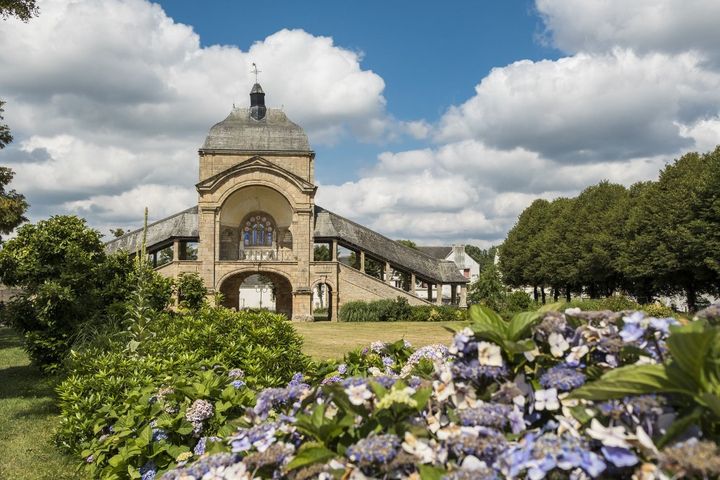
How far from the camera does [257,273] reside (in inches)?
1468

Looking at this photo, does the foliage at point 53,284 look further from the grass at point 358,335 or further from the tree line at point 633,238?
the tree line at point 633,238

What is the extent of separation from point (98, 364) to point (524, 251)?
52808 millimetres

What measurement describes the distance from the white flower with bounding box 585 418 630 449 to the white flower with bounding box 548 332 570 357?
0.43 metres

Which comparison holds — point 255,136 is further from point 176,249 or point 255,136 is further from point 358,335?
point 358,335

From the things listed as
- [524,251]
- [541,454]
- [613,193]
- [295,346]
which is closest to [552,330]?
[541,454]

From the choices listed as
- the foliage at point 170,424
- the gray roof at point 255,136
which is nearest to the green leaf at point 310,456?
the foliage at point 170,424

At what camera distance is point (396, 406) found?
2367 millimetres

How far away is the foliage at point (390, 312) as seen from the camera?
3622cm

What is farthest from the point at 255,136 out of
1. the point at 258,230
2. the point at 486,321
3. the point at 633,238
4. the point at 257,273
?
the point at 486,321

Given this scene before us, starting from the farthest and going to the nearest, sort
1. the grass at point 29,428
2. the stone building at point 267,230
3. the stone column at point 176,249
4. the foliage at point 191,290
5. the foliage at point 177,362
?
the stone column at point 176,249 < the stone building at point 267,230 < the foliage at point 191,290 < the grass at point 29,428 < the foliage at point 177,362

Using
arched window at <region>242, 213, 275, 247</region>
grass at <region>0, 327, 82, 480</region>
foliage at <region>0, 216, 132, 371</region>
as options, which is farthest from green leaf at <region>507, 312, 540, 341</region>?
arched window at <region>242, 213, 275, 247</region>

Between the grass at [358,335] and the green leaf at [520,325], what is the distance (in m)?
16.1

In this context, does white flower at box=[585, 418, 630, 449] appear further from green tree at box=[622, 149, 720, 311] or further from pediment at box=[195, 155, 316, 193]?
pediment at box=[195, 155, 316, 193]

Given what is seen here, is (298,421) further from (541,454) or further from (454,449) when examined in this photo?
(541,454)
